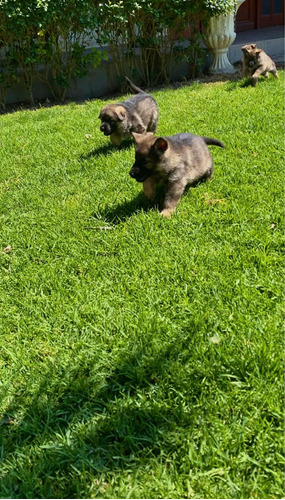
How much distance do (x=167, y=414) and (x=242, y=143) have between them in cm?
424

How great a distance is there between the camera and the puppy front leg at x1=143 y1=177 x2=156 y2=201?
4.35 m

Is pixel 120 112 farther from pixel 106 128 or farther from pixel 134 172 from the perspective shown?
pixel 134 172

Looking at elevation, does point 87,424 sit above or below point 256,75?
below

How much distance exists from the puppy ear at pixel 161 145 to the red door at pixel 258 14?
43.9 ft

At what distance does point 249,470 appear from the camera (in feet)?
6.60

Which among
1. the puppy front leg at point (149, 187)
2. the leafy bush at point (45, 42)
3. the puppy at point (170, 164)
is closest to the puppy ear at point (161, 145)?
the puppy at point (170, 164)

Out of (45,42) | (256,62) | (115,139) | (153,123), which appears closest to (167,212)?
(115,139)

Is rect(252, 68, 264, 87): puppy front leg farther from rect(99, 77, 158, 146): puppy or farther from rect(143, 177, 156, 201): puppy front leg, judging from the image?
rect(143, 177, 156, 201): puppy front leg

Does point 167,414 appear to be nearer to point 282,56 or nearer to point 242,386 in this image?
point 242,386

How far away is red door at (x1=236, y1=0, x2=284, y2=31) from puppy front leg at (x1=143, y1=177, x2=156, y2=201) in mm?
13246

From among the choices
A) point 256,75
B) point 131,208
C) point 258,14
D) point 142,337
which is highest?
point 258,14

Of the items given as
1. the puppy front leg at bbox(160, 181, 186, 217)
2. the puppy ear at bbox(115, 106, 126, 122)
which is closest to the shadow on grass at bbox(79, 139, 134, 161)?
the puppy ear at bbox(115, 106, 126, 122)

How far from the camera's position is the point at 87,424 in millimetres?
2359

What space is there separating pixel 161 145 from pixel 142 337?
1933 mm
